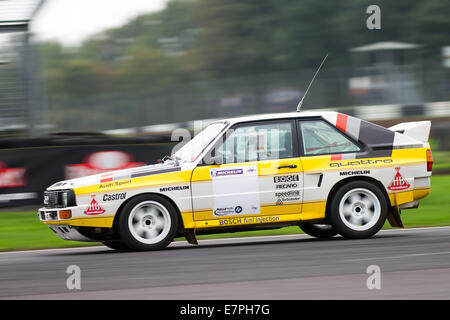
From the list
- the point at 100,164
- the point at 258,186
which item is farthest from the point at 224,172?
the point at 100,164

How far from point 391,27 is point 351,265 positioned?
117 ft

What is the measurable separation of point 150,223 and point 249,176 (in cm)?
128

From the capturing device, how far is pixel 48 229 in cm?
1233

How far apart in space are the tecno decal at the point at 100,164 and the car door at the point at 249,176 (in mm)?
5490

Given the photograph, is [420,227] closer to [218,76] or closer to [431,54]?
[431,54]

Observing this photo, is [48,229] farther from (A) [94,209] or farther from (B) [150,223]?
(B) [150,223]

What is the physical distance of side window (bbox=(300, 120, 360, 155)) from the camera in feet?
30.7

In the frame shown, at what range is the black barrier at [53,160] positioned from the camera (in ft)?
45.0

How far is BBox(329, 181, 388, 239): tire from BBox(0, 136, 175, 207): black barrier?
6109 millimetres

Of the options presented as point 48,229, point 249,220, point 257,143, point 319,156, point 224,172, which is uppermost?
point 257,143

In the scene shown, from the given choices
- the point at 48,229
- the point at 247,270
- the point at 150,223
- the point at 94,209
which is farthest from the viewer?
the point at 48,229

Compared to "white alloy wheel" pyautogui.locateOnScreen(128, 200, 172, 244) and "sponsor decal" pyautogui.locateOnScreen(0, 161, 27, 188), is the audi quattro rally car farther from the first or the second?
"sponsor decal" pyautogui.locateOnScreen(0, 161, 27, 188)

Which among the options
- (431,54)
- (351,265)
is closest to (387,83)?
(431,54)

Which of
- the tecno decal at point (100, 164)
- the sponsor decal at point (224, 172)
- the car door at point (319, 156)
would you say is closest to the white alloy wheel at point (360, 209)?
the car door at point (319, 156)
